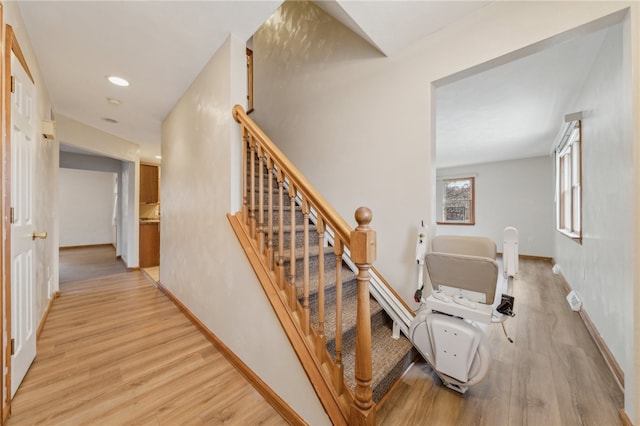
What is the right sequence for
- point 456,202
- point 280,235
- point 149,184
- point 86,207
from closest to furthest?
point 280,235 < point 149,184 < point 86,207 < point 456,202

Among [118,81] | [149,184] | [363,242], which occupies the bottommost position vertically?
[363,242]

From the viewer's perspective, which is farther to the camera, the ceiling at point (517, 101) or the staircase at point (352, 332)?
the ceiling at point (517, 101)

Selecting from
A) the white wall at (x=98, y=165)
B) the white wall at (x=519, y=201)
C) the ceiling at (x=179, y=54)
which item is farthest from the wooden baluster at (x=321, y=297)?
the white wall at (x=519, y=201)

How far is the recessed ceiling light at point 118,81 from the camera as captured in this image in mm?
2406

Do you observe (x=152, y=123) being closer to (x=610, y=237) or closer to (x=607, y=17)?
(x=607, y=17)

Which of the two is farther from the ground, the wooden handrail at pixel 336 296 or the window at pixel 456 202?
the window at pixel 456 202

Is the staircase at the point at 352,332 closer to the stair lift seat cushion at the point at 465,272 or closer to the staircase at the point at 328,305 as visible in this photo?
the staircase at the point at 328,305

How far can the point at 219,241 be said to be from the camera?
2.00m

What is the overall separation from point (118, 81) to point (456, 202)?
8.05m

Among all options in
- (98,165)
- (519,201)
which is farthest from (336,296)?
(519,201)

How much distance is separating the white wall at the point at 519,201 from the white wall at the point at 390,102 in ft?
17.0

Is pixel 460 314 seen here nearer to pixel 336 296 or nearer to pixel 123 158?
pixel 336 296

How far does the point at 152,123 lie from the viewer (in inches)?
141

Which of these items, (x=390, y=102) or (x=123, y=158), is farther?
(x=123, y=158)
